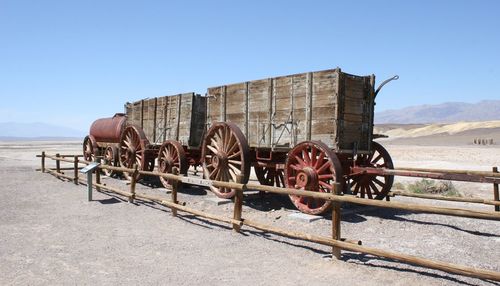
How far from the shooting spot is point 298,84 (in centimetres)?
905

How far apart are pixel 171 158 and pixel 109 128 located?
5.48m

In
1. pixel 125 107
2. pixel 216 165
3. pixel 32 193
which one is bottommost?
pixel 32 193

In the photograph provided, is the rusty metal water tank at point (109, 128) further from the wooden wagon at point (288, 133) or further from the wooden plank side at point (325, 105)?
the wooden plank side at point (325, 105)

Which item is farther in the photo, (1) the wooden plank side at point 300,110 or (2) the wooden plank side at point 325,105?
(1) the wooden plank side at point 300,110

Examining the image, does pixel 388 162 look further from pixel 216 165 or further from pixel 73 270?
pixel 73 270

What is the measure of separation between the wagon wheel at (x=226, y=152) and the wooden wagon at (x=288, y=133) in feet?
0.08

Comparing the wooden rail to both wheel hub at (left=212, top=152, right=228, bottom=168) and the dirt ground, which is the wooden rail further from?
wheel hub at (left=212, top=152, right=228, bottom=168)

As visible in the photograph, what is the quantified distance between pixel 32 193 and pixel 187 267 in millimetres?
8786

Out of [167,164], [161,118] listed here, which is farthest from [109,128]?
[167,164]

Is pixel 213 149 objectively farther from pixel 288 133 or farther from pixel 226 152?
pixel 288 133

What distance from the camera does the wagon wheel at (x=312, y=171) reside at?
26.5 ft

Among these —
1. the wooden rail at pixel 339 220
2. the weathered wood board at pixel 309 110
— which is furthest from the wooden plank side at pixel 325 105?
the wooden rail at pixel 339 220

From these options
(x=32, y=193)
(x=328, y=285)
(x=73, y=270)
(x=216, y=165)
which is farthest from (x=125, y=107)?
(x=328, y=285)

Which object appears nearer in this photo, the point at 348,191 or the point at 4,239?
the point at 4,239
